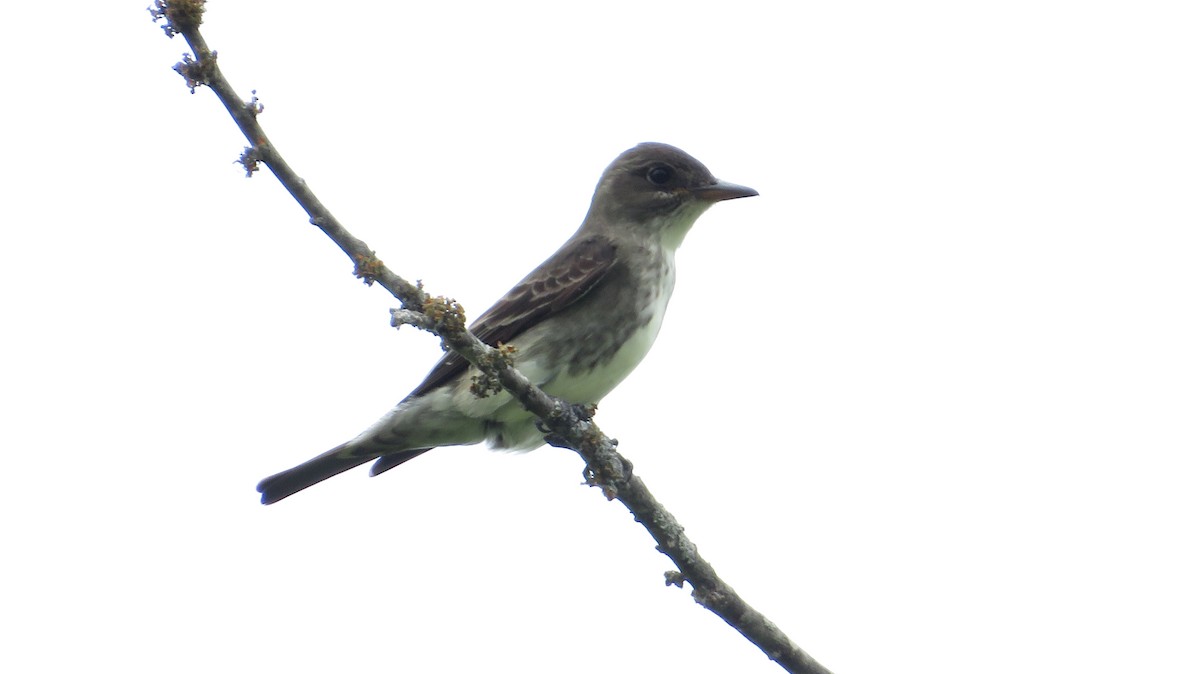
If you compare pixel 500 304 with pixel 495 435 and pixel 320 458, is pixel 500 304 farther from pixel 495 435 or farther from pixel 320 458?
pixel 320 458

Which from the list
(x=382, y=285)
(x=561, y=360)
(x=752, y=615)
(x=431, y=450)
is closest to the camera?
(x=382, y=285)

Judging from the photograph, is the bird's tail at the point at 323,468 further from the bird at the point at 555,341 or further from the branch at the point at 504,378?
the branch at the point at 504,378

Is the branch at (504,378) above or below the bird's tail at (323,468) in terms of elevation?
below

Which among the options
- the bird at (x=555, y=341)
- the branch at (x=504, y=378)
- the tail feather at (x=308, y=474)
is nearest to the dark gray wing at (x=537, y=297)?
the bird at (x=555, y=341)

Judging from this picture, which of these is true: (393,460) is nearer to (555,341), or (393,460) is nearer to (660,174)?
(555,341)

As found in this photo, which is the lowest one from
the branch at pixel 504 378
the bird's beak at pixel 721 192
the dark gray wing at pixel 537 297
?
the branch at pixel 504 378

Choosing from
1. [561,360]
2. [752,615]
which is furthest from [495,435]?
[752,615]
